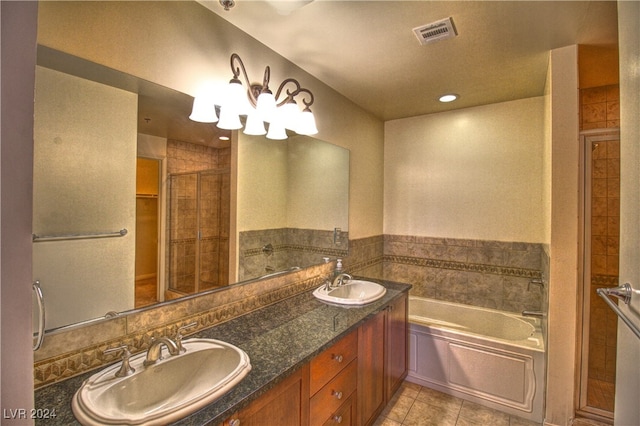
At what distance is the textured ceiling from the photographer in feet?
5.00

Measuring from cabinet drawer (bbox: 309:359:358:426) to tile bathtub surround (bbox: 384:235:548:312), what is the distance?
1.78 meters

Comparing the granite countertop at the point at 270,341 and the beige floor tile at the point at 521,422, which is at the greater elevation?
the granite countertop at the point at 270,341

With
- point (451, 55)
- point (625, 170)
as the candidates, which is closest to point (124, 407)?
point (625, 170)

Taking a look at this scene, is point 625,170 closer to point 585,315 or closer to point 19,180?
point 19,180

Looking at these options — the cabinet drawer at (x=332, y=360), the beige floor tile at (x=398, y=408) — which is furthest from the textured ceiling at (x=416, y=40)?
the beige floor tile at (x=398, y=408)

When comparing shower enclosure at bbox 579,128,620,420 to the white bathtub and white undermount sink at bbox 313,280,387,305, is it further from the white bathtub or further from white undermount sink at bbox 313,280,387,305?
white undermount sink at bbox 313,280,387,305

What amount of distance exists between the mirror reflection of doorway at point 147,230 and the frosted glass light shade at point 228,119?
411 millimetres

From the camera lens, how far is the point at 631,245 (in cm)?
80

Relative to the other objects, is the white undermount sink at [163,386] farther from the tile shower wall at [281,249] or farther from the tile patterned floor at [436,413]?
the tile patterned floor at [436,413]

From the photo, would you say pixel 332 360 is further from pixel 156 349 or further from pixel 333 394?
pixel 156 349

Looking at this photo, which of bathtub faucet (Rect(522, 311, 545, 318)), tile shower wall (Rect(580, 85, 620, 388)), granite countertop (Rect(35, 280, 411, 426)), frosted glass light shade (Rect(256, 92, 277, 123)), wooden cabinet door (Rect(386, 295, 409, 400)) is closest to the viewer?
granite countertop (Rect(35, 280, 411, 426))

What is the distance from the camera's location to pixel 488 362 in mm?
2252

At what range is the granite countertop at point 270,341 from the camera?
2.93 feet

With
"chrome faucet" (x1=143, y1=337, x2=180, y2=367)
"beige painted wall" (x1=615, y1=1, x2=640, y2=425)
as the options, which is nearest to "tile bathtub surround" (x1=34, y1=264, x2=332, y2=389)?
"chrome faucet" (x1=143, y1=337, x2=180, y2=367)
